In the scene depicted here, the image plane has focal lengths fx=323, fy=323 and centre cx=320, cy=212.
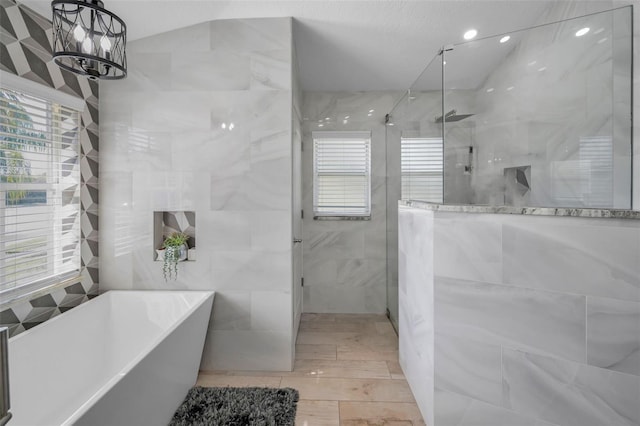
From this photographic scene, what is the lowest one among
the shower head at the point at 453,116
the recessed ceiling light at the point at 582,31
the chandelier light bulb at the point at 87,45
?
the shower head at the point at 453,116

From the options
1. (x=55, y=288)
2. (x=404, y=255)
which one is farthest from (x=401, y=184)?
(x=55, y=288)

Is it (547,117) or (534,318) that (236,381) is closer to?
(534,318)

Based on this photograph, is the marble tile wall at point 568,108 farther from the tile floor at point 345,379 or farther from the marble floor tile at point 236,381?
the marble floor tile at point 236,381

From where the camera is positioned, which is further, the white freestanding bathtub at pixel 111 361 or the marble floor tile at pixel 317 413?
the marble floor tile at pixel 317 413

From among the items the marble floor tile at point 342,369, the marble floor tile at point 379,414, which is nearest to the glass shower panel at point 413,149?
the marble floor tile at point 342,369

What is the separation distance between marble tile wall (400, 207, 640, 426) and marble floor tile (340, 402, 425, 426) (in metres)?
0.26

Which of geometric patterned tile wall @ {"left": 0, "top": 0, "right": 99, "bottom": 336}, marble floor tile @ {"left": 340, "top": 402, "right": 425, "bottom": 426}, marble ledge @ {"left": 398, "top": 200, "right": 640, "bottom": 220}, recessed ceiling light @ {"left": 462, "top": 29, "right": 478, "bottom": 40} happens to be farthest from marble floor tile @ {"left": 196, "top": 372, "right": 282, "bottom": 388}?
recessed ceiling light @ {"left": 462, "top": 29, "right": 478, "bottom": 40}

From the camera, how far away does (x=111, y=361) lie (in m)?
2.10

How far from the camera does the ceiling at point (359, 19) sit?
2123 mm

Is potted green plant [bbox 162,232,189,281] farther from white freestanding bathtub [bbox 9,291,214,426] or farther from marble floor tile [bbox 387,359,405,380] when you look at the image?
marble floor tile [bbox 387,359,405,380]

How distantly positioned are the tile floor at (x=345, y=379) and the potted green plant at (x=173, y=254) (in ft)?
2.59

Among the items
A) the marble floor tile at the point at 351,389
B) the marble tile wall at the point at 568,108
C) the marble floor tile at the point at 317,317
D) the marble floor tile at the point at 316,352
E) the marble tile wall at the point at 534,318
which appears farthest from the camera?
the marble floor tile at the point at 317,317

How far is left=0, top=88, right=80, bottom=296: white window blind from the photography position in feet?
5.94

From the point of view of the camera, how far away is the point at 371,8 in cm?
219
